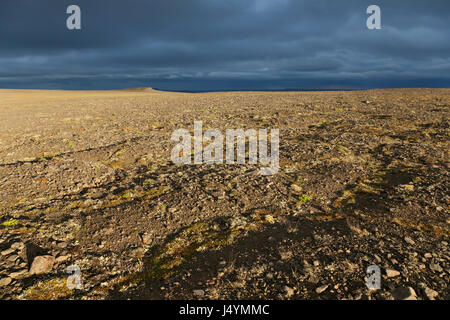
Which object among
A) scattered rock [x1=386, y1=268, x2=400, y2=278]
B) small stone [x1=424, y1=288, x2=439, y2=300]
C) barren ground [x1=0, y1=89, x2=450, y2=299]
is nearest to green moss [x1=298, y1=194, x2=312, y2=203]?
barren ground [x1=0, y1=89, x2=450, y2=299]

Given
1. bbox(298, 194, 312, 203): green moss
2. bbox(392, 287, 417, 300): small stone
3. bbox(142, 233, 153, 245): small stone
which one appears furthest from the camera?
bbox(298, 194, 312, 203): green moss

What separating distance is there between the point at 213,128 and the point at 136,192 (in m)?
10.1

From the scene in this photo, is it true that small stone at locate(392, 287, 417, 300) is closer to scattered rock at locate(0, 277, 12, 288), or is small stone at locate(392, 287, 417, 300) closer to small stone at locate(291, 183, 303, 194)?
small stone at locate(291, 183, 303, 194)

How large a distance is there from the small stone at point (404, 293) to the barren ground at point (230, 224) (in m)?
0.04

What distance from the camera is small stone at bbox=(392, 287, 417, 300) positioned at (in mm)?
4332

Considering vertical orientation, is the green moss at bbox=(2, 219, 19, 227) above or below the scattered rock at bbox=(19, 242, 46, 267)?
above

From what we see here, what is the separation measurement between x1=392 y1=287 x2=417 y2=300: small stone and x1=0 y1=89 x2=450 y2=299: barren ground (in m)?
0.04

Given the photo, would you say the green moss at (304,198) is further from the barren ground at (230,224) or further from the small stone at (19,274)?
the small stone at (19,274)

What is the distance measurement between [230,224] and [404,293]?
11.9ft

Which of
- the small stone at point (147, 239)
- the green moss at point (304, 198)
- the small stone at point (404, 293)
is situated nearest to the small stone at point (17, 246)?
the small stone at point (147, 239)

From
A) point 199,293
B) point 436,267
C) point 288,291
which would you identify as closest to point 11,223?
point 199,293

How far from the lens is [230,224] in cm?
684

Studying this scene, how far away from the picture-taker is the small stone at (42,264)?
17.2ft
